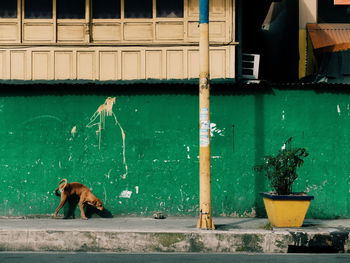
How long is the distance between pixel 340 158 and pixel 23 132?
5.84 m

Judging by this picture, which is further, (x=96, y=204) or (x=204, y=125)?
(x=96, y=204)

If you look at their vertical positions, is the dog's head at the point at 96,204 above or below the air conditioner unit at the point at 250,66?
below

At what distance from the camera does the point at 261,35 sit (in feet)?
64.9

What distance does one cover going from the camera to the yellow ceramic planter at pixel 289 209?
1120 cm

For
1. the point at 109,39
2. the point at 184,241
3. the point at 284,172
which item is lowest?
the point at 184,241

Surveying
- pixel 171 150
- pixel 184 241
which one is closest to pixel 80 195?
pixel 171 150

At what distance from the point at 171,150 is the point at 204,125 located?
2.06m

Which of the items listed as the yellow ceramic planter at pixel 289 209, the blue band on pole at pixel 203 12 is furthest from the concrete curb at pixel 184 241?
the blue band on pole at pixel 203 12

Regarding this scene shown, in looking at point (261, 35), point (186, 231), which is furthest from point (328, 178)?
point (261, 35)
